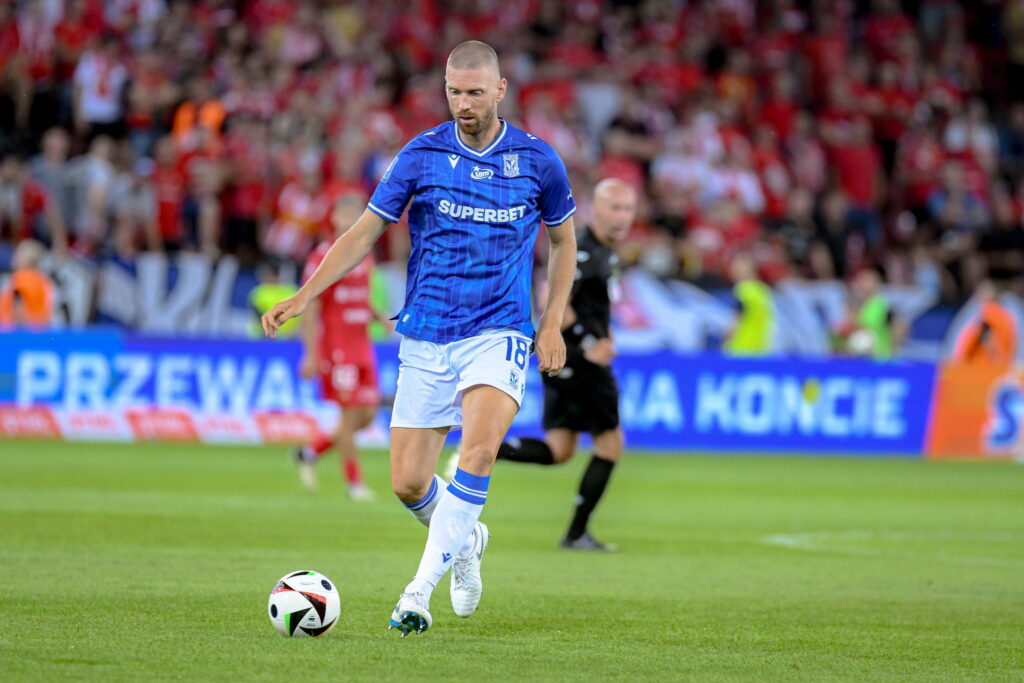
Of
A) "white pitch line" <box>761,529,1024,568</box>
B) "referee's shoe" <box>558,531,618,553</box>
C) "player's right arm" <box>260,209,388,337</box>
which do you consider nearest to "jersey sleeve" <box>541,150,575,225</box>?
"player's right arm" <box>260,209,388,337</box>

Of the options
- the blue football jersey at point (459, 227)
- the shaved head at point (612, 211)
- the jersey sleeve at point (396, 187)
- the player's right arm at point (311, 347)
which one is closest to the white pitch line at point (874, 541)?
the shaved head at point (612, 211)

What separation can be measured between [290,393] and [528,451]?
381 inches

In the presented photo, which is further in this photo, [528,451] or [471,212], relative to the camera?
[528,451]

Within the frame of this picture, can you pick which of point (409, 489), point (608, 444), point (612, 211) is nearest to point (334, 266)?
point (409, 489)

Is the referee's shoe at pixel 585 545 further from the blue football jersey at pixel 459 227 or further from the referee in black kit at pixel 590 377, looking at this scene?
the blue football jersey at pixel 459 227

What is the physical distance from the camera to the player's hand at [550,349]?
293 inches

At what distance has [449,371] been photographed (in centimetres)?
747

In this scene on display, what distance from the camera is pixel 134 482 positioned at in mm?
15211

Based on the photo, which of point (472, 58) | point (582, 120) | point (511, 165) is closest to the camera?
point (472, 58)

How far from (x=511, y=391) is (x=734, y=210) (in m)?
17.4

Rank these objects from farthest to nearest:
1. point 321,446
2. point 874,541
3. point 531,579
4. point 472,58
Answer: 1. point 321,446
2. point 874,541
3. point 531,579
4. point 472,58

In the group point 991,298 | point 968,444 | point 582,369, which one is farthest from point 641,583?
point 991,298

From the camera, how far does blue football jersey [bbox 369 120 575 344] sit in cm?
743

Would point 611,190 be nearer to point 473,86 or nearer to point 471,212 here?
point 471,212
